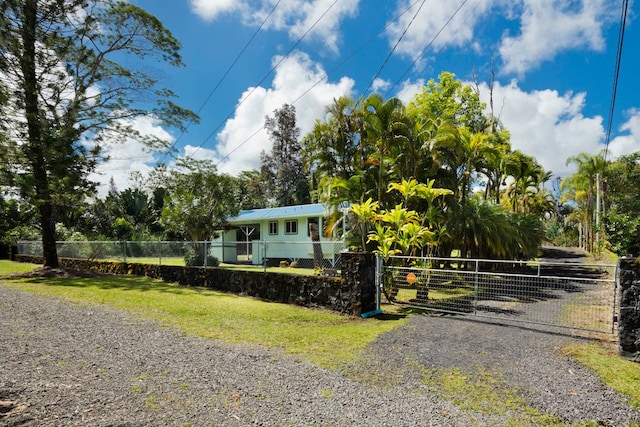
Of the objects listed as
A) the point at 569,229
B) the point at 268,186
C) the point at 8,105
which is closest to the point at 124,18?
the point at 8,105

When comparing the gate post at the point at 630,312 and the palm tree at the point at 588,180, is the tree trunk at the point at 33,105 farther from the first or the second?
the palm tree at the point at 588,180

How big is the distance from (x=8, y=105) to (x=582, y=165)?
3236 centimetres

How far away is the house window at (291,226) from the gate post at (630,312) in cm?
1703

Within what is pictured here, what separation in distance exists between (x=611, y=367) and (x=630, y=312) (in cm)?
91

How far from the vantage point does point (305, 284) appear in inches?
358

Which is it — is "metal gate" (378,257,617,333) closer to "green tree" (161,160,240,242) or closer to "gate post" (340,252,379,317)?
"gate post" (340,252,379,317)

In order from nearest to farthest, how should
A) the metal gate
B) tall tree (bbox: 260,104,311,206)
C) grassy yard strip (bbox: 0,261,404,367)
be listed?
grassy yard strip (bbox: 0,261,404,367)
the metal gate
tall tree (bbox: 260,104,311,206)

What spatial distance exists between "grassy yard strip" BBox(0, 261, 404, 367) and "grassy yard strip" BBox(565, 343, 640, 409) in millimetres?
2825

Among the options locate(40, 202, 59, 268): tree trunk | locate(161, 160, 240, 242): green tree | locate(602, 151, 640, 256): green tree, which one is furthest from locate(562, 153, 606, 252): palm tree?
locate(40, 202, 59, 268): tree trunk

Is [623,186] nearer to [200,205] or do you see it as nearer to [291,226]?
[291,226]

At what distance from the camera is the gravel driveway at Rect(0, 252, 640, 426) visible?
11.1 feet

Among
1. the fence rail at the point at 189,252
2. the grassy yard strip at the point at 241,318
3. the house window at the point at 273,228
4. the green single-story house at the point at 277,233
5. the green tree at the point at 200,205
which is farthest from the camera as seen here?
the house window at the point at 273,228

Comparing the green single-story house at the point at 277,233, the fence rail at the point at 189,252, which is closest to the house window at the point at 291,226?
the green single-story house at the point at 277,233

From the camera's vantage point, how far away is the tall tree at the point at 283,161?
37.4 meters
